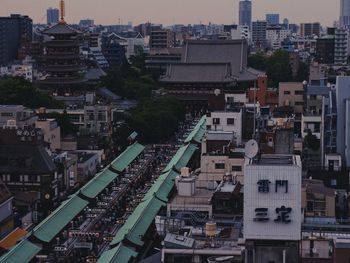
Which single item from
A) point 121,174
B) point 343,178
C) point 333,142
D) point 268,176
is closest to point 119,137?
point 121,174

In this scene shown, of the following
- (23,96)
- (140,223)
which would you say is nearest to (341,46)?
(23,96)

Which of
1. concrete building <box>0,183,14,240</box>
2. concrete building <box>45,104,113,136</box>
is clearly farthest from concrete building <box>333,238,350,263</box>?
concrete building <box>45,104,113,136</box>

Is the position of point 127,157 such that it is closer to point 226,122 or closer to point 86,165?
point 86,165

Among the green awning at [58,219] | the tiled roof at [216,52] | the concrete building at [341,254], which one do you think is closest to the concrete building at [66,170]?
the green awning at [58,219]

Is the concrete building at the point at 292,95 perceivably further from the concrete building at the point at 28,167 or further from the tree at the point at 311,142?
the concrete building at the point at 28,167

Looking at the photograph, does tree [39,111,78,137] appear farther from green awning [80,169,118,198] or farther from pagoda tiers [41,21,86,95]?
pagoda tiers [41,21,86,95]

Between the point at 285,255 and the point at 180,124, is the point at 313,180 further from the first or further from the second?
the point at 180,124
